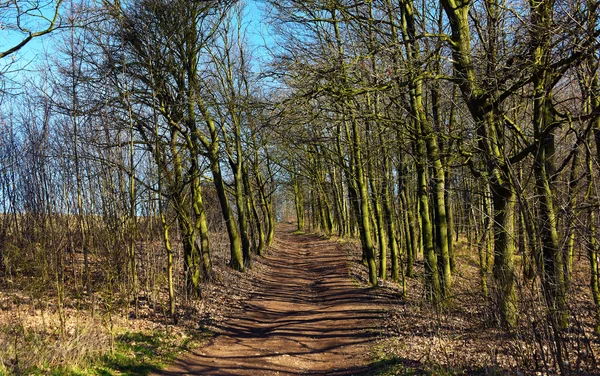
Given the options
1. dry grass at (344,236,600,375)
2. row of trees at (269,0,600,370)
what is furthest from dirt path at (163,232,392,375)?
row of trees at (269,0,600,370)

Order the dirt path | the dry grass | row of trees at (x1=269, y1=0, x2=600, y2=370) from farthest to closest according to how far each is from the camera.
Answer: the dirt path
row of trees at (x1=269, y1=0, x2=600, y2=370)
the dry grass

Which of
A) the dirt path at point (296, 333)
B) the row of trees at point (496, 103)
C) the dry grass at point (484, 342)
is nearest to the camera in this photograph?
the dry grass at point (484, 342)

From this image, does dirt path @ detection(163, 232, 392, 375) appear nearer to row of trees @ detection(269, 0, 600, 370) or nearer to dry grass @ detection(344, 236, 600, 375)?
dry grass @ detection(344, 236, 600, 375)

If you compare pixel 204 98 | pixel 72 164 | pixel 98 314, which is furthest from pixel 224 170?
pixel 98 314

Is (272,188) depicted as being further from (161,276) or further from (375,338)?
(375,338)

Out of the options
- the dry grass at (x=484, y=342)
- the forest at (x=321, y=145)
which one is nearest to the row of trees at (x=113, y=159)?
the forest at (x=321, y=145)

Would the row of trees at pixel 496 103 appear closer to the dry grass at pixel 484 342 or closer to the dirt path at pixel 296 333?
the dry grass at pixel 484 342

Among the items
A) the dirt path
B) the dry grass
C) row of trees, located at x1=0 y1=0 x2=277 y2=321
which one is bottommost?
the dirt path

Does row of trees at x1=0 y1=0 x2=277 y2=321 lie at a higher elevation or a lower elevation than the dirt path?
higher

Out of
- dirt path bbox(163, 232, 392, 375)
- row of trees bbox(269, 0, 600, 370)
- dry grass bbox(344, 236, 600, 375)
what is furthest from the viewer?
dirt path bbox(163, 232, 392, 375)

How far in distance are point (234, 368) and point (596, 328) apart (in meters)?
6.72

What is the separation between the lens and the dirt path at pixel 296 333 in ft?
26.0

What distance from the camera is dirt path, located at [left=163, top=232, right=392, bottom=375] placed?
7914 millimetres

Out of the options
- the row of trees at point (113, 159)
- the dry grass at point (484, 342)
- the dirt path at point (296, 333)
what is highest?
the row of trees at point (113, 159)
